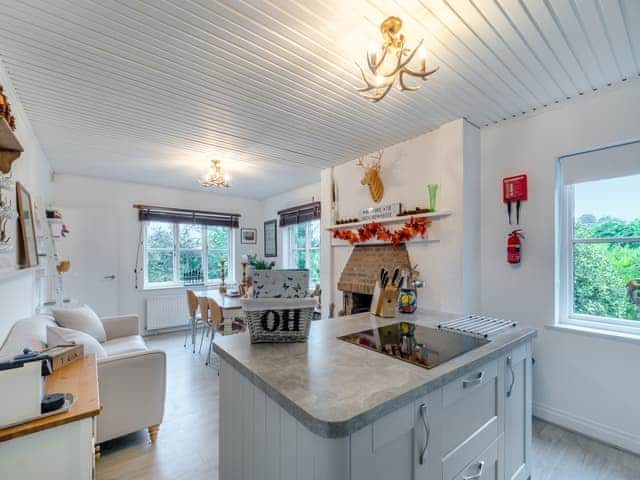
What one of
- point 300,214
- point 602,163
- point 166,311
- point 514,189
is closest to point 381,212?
point 514,189

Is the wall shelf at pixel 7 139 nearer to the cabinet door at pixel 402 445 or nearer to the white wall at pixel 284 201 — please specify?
the cabinet door at pixel 402 445

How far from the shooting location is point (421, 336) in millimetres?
1589

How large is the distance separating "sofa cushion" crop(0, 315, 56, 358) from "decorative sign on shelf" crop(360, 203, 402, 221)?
2.94 metres

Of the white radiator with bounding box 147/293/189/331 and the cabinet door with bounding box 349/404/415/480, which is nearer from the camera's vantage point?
the cabinet door with bounding box 349/404/415/480

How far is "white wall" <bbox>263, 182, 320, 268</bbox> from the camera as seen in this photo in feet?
16.4

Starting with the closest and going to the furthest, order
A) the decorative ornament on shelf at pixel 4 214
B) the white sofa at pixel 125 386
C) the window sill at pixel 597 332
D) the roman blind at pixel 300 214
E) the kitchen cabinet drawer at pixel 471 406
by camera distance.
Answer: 1. the kitchen cabinet drawer at pixel 471 406
2. the decorative ornament on shelf at pixel 4 214
3. the white sofa at pixel 125 386
4. the window sill at pixel 597 332
5. the roman blind at pixel 300 214

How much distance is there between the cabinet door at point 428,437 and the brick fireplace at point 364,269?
191 centimetres

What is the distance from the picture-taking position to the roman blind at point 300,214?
188 inches

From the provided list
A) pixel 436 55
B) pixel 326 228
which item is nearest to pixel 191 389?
pixel 326 228

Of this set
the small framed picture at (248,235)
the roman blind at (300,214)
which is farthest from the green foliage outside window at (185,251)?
the roman blind at (300,214)

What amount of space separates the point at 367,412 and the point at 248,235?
552 centimetres

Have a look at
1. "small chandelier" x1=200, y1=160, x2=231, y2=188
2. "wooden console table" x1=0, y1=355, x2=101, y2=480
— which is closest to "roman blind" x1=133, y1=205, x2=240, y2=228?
"small chandelier" x1=200, y1=160, x2=231, y2=188

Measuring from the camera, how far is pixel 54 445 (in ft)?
3.53

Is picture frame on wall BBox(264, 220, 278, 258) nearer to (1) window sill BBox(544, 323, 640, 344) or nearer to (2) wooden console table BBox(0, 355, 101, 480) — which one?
(1) window sill BBox(544, 323, 640, 344)
